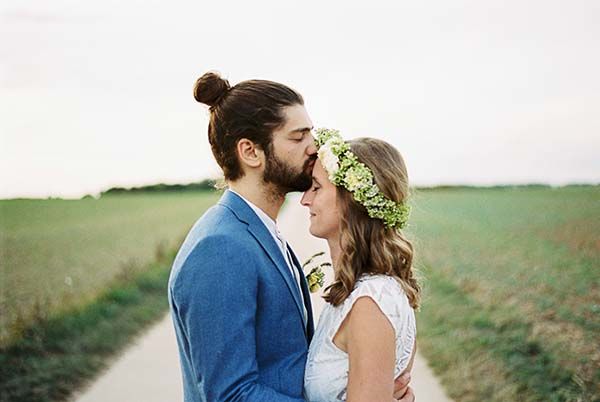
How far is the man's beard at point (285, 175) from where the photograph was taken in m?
3.52

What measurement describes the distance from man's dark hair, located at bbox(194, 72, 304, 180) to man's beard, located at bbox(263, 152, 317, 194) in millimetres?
52

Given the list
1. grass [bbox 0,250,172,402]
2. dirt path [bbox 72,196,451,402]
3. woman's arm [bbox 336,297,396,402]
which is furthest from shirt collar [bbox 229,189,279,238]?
grass [bbox 0,250,172,402]

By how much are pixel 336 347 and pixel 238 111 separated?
110 centimetres

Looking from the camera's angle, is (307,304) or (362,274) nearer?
(362,274)

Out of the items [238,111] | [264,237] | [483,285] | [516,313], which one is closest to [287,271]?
[264,237]

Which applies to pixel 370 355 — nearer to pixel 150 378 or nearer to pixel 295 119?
pixel 295 119

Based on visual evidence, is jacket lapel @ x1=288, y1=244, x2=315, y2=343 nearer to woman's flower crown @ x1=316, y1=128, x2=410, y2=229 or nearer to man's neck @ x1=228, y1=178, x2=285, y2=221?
man's neck @ x1=228, y1=178, x2=285, y2=221

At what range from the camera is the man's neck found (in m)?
3.54

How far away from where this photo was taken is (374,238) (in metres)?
3.35

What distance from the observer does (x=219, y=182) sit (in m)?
4.06

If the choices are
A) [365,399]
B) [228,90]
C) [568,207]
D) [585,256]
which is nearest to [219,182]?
[228,90]

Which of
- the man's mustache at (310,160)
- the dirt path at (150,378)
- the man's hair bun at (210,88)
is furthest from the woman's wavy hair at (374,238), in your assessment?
the dirt path at (150,378)

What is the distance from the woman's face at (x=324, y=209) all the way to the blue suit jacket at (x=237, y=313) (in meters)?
0.20

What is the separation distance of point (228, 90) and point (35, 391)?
4.04 metres
